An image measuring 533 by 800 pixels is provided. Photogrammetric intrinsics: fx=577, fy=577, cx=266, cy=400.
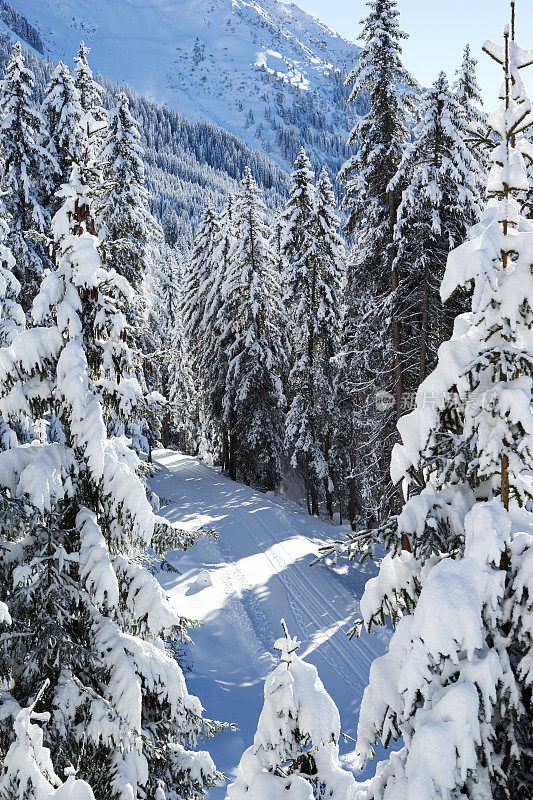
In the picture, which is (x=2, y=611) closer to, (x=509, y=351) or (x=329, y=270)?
(x=509, y=351)

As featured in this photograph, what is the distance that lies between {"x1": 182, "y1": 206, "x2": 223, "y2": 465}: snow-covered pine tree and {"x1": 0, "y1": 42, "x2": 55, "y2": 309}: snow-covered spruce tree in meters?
12.6

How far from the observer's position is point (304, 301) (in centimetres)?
2728

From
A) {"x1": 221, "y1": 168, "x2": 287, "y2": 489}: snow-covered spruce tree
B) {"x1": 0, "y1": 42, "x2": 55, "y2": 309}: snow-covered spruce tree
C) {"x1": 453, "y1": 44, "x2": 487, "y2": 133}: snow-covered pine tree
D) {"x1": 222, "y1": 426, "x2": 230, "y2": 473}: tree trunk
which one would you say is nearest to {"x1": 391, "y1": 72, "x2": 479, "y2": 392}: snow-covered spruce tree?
{"x1": 453, "y1": 44, "x2": 487, "y2": 133}: snow-covered pine tree

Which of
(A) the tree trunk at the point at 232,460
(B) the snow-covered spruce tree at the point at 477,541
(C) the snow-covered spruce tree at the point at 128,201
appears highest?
(C) the snow-covered spruce tree at the point at 128,201

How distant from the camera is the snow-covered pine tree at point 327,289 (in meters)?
27.4

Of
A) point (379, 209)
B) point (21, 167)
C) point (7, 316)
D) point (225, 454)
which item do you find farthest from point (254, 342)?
point (7, 316)

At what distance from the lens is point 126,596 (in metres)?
6.15

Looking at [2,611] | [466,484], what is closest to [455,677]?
[466,484]

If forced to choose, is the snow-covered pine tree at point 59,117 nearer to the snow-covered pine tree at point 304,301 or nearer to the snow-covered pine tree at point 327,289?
the snow-covered pine tree at point 304,301

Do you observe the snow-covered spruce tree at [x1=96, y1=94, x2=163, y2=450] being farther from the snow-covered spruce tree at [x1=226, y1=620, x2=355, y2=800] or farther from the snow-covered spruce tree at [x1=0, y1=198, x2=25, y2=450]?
the snow-covered spruce tree at [x1=226, y1=620, x2=355, y2=800]

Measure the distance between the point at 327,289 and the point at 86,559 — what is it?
23154 mm

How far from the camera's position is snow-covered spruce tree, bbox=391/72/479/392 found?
14.1 metres

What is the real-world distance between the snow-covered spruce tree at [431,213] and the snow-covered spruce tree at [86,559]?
10161 mm

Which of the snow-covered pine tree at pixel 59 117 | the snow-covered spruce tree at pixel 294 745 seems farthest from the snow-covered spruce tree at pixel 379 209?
the snow-covered pine tree at pixel 59 117
